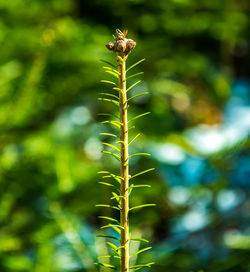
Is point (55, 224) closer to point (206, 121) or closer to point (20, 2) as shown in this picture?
point (20, 2)

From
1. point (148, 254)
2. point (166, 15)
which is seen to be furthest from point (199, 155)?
point (166, 15)

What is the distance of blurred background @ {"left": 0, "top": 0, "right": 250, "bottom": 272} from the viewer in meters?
0.51

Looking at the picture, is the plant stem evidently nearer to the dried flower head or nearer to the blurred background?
the dried flower head

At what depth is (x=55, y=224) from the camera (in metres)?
0.50

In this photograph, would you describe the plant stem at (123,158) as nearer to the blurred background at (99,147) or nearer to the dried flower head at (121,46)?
the dried flower head at (121,46)

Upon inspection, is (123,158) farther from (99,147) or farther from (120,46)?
(99,147)

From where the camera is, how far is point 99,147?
0.85 m

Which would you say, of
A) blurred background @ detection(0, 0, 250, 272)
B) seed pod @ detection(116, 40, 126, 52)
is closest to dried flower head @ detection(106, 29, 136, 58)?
seed pod @ detection(116, 40, 126, 52)

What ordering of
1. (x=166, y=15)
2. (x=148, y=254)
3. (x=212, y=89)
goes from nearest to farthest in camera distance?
(x=148, y=254) → (x=166, y=15) → (x=212, y=89)

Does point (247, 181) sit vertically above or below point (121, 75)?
above

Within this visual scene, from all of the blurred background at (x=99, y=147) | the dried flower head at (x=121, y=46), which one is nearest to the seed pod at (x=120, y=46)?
the dried flower head at (x=121, y=46)

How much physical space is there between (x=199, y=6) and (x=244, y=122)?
14.6 inches

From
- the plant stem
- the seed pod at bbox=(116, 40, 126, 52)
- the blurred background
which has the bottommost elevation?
the plant stem

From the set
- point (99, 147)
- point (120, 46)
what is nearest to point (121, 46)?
point (120, 46)
